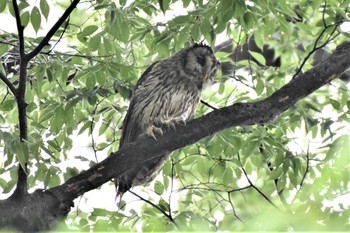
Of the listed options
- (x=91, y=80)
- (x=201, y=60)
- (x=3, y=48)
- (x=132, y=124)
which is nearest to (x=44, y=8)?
(x=3, y=48)

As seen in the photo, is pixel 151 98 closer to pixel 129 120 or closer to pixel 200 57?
pixel 129 120

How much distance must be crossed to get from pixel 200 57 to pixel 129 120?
742 millimetres

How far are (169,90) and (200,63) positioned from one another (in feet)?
1.08

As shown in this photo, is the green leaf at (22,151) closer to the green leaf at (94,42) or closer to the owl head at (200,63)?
the green leaf at (94,42)

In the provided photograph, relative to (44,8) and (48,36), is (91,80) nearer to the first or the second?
(44,8)

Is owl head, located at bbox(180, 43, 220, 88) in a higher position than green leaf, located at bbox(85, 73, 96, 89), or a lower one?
higher

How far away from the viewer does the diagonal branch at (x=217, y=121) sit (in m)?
2.79

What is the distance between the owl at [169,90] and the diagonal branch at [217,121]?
1025mm

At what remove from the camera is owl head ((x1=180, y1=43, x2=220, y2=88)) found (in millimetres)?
4430

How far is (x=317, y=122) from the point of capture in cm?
400

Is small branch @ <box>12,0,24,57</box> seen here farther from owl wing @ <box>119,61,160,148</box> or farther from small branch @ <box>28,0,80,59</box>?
owl wing @ <box>119,61,160,148</box>

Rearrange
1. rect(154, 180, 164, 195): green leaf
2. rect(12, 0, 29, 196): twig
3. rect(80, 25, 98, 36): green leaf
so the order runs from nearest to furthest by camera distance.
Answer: rect(12, 0, 29, 196): twig
rect(80, 25, 98, 36): green leaf
rect(154, 180, 164, 195): green leaf

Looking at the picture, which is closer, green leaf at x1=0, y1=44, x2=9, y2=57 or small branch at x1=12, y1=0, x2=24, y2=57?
small branch at x1=12, y1=0, x2=24, y2=57

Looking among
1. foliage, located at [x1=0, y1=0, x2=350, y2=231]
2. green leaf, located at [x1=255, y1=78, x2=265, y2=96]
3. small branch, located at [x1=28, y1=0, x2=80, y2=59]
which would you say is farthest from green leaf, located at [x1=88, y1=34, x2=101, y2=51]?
green leaf, located at [x1=255, y1=78, x2=265, y2=96]
